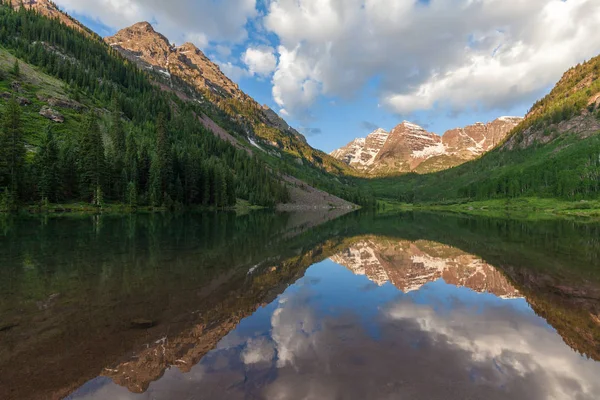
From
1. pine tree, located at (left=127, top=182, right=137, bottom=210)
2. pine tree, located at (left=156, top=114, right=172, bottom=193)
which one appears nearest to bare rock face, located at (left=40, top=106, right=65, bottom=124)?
pine tree, located at (left=156, top=114, right=172, bottom=193)

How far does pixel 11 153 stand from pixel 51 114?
65.0 m

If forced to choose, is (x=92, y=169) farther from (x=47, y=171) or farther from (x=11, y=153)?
(x=11, y=153)

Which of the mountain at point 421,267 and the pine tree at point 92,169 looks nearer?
the mountain at point 421,267

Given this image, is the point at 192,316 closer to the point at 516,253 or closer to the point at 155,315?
the point at 155,315

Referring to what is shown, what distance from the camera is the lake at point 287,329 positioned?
8.44 meters

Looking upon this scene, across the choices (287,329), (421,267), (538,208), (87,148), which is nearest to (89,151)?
(87,148)

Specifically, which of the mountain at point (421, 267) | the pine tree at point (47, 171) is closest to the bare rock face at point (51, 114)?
the pine tree at point (47, 171)

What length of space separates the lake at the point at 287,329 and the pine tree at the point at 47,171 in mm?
63841

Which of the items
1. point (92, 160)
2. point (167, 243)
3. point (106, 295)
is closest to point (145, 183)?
point (92, 160)

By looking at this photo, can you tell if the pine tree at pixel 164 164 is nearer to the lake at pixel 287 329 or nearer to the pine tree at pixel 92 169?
Answer: the pine tree at pixel 92 169

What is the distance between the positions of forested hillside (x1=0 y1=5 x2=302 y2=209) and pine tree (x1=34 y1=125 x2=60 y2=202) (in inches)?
9.8

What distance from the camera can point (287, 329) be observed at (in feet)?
41.7

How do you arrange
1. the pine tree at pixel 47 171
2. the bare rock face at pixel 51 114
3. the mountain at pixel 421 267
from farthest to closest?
the bare rock face at pixel 51 114, the pine tree at pixel 47 171, the mountain at pixel 421 267

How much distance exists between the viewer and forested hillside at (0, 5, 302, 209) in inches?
3039
